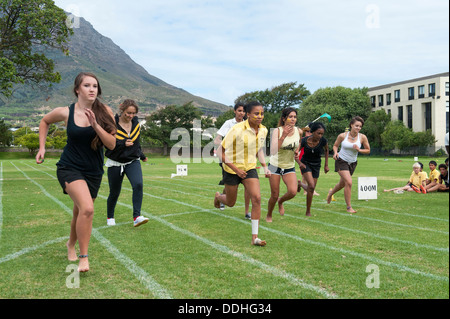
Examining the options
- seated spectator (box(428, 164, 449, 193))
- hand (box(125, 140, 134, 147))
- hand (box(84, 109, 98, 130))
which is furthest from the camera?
seated spectator (box(428, 164, 449, 193))

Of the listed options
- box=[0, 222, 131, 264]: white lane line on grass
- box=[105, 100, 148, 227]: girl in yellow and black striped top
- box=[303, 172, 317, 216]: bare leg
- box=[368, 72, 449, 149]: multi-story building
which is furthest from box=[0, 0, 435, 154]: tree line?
box=[303, 172, 317, 216]: bare leg

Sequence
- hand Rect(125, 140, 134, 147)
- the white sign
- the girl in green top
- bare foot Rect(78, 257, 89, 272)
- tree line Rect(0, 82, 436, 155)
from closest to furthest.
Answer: bare foot Rect(78, 257, 89, 272), hand Rect(125, 140, 134, 147), the girl in green top, the white sign, tree line Rect(0, 82, 436, 155)

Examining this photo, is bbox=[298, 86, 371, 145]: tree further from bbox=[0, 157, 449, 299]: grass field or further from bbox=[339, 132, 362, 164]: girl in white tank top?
bbox=[0, 157, 449, 299]: grass field

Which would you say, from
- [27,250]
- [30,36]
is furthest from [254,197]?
[30,36]

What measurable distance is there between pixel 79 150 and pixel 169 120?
88558 millimetres

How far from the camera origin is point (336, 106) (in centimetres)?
6988

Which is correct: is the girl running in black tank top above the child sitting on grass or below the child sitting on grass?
above

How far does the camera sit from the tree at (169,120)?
285ft

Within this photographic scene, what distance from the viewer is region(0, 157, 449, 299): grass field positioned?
12.6ft

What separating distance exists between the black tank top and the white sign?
8343mm
